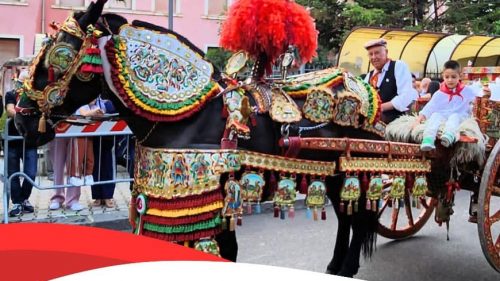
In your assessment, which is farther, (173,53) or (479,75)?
(479,75)

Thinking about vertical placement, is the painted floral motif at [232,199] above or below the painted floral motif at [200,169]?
below

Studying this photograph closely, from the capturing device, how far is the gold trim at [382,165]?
3.70 metres

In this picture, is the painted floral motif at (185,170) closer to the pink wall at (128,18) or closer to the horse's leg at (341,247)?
the horse's leg at (341,247)

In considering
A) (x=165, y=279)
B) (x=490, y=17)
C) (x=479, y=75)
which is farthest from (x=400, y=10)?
(x=165, y=279)

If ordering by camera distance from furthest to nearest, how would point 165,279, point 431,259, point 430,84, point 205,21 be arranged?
point 205,21, point 430,84, point 431,259, point 165,279

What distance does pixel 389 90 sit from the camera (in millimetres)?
4777

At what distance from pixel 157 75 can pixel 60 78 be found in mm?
496

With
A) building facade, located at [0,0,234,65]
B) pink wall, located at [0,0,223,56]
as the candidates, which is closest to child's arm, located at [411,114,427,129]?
pink wall, located at [0,0,223,56]

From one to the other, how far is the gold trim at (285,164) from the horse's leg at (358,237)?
786mm

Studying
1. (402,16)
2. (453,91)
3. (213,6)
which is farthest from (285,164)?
(213,6)

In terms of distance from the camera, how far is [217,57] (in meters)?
14.6

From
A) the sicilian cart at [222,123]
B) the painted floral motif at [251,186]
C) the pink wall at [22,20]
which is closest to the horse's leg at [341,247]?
the sicilian cart at [222,123]

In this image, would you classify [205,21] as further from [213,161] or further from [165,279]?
[165,279]

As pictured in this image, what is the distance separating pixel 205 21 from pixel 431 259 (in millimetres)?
18392
